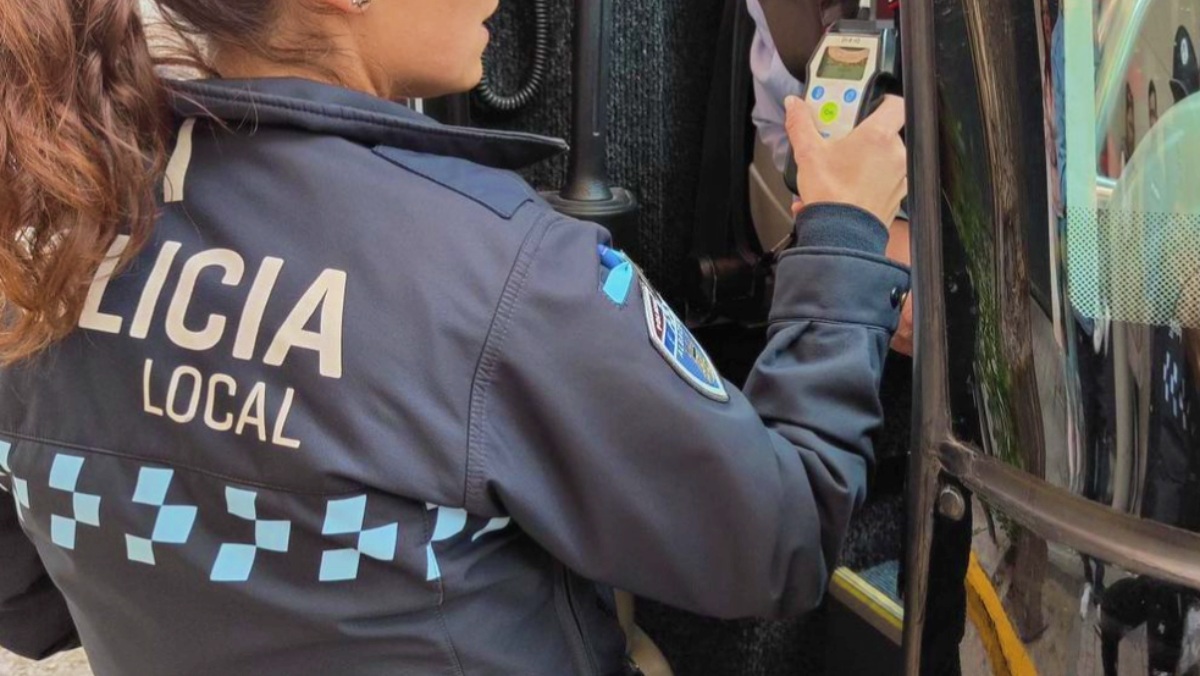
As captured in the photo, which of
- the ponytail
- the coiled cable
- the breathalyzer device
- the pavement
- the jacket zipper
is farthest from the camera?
the pavement

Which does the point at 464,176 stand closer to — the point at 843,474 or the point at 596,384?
the point at 596,384

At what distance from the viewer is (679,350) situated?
58 cm

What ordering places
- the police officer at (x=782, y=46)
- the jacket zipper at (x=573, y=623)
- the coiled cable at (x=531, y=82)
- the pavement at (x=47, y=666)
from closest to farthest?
the jacket zipper at (x=573, y=623)
the police officer at (x=782, y=46)
the coiled cable at (x=531, y=82)
the pavement at (x=47, y=666)

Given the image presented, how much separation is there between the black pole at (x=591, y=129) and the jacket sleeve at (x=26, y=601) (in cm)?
51

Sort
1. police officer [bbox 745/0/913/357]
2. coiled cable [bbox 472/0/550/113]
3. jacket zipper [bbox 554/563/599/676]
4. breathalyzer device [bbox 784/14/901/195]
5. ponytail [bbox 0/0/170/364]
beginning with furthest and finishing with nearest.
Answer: coiled cable [bbox 472/0/550/113], police officer [bbox 745/0/913/357], breathalyzer device [bbox 784/14/901/195], jacket zipper [bbox 554/563/599/676], ponytail [bbox 0/0/170/364]

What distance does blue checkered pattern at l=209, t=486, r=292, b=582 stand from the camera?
0.54 metres

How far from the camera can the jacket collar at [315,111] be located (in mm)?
539

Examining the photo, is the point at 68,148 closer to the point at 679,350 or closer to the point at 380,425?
the point at 380,425

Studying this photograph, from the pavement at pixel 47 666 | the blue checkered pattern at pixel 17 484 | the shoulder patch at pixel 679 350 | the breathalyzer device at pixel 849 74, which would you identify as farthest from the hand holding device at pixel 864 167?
the pavement at pixel 47 666

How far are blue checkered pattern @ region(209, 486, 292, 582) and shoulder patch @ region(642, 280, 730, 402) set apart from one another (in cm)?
21

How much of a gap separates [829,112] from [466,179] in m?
0.36

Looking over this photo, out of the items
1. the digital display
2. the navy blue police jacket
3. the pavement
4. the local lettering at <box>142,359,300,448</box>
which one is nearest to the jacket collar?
the navy blue police jacket

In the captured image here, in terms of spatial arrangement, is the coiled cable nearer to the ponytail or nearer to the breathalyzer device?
the breathalyzer device

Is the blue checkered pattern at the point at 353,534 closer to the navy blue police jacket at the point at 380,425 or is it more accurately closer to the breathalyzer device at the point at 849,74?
the navy blue police jacket at the point at 380,425
